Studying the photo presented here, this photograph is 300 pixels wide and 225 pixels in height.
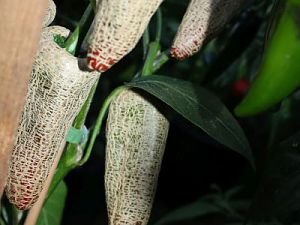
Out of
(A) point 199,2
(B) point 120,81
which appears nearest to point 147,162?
(A) point 199,2

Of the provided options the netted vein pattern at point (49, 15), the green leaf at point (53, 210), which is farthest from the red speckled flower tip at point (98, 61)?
the green leaf at point (53, 210)

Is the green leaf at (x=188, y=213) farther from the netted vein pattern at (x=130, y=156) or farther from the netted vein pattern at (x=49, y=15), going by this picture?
the netted vein pattern at (x=49, y=15)

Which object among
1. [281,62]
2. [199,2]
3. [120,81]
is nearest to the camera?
[281,62]

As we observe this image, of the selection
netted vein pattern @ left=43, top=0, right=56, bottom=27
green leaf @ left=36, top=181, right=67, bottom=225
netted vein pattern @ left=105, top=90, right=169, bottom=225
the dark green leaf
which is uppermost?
netted vein pattern @ left=43, top=0, right=56, bottom=27

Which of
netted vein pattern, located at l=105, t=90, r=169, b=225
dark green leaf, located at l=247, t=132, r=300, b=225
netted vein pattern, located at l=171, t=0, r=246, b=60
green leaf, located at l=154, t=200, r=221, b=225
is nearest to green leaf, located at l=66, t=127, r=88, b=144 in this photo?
netted vein pattern, located at l=105, t=90, r=169, b=225

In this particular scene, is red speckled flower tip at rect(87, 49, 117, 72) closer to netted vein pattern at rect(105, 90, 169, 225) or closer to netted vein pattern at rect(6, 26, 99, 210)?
netted vein pattern at rect(6, 26, 99, 210)

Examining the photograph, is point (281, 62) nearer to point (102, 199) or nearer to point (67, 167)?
point (67, 167)
